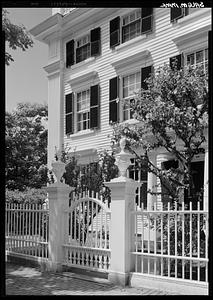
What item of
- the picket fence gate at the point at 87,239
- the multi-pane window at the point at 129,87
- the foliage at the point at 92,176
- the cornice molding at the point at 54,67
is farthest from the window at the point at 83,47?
the picket fence gate at the point at 87,239

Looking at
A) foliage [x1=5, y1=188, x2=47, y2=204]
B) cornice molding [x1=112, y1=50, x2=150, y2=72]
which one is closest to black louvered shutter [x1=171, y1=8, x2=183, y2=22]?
cornice molding [x1=112, y1=50, x2=150, y2=72]

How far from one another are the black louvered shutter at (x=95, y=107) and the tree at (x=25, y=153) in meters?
4.23

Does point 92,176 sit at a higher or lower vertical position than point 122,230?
higher

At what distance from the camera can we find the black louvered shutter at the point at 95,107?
1323 centimetres

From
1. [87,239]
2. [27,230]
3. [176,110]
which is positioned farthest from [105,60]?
[87,239]

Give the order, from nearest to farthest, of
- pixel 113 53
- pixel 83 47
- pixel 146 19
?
1. pixel 146 19
2. pixel 113 53
3. pixel 83 47

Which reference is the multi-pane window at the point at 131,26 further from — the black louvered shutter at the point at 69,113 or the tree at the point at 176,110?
the tree at the point at 176,110

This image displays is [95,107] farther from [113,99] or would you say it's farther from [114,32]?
[114,32]

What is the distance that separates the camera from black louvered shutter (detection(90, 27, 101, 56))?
13.4 metres

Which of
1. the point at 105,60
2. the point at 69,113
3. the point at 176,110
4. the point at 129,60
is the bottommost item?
the point at 176,110

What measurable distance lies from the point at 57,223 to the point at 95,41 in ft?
26.0

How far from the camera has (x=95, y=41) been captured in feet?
44.2

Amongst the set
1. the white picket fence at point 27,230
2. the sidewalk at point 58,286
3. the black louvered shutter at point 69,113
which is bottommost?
the sidewalk at point 58,286

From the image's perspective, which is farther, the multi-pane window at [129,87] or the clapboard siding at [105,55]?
the multi-pane window at [129,87]
